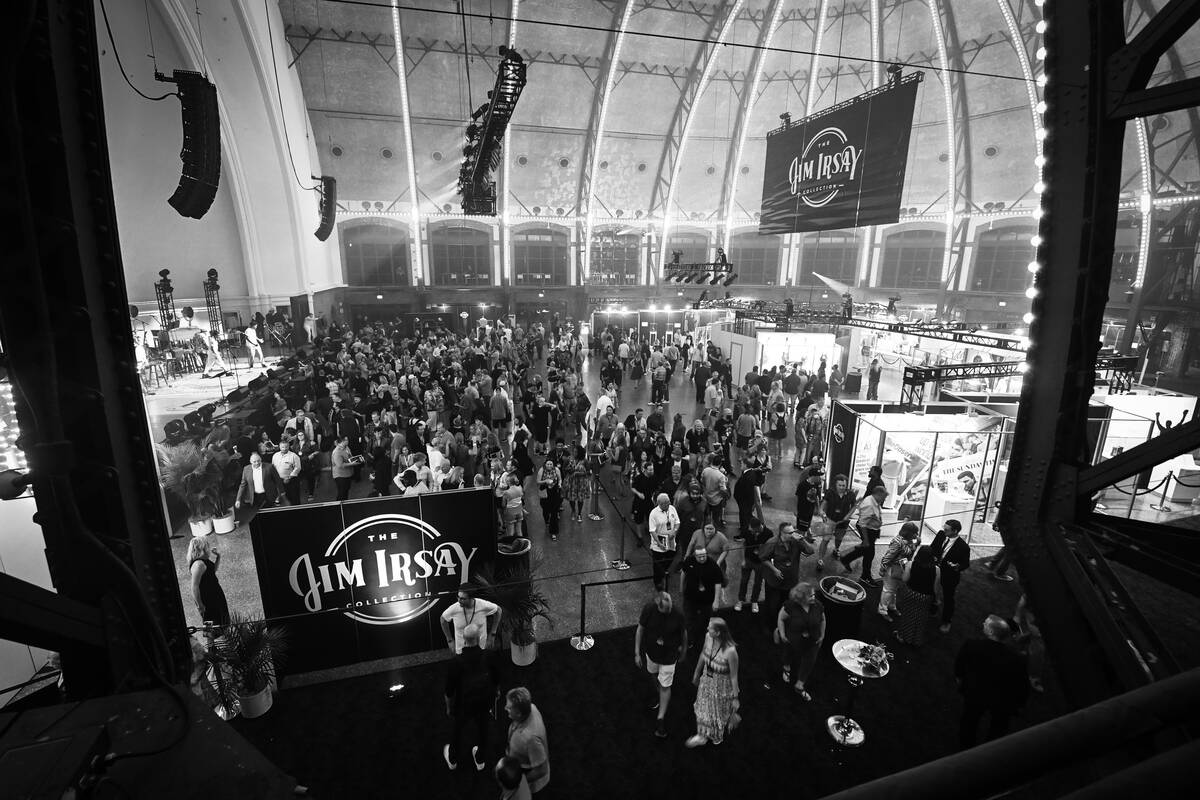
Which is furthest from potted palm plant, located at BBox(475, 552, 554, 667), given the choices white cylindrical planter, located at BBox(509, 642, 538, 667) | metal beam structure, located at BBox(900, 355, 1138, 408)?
metal beam structure, located at BBox(900, 355, 1138, 408)

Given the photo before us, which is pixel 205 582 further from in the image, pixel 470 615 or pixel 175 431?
pixel 175 431

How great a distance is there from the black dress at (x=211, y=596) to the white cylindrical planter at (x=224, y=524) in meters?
3.58

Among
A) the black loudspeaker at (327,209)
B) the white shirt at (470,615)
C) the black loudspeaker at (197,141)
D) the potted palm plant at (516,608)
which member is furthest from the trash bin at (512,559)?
the black loudspeaker at (327,209)

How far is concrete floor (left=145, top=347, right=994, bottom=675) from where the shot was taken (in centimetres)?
655

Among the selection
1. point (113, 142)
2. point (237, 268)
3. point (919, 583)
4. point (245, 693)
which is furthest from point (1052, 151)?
point (237, 268)

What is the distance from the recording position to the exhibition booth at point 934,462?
8609 mm

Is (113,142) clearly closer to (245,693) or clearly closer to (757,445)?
(245,693)

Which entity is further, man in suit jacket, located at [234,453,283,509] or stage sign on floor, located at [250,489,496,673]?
man in suit jacket, located at [234,453,283,509]

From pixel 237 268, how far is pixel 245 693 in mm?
18431

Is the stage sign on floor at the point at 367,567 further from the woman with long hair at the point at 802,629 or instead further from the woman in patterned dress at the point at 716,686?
the woman with long hair at the point at 802,629

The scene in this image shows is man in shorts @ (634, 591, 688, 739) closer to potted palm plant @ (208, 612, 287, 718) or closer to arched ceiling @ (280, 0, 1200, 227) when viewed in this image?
potted palm plant @ (208, 612, 287, 718)

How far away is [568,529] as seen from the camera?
8.61 meters

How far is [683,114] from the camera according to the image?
1126 inches

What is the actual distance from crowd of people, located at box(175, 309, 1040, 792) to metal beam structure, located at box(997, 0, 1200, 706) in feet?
7.79
